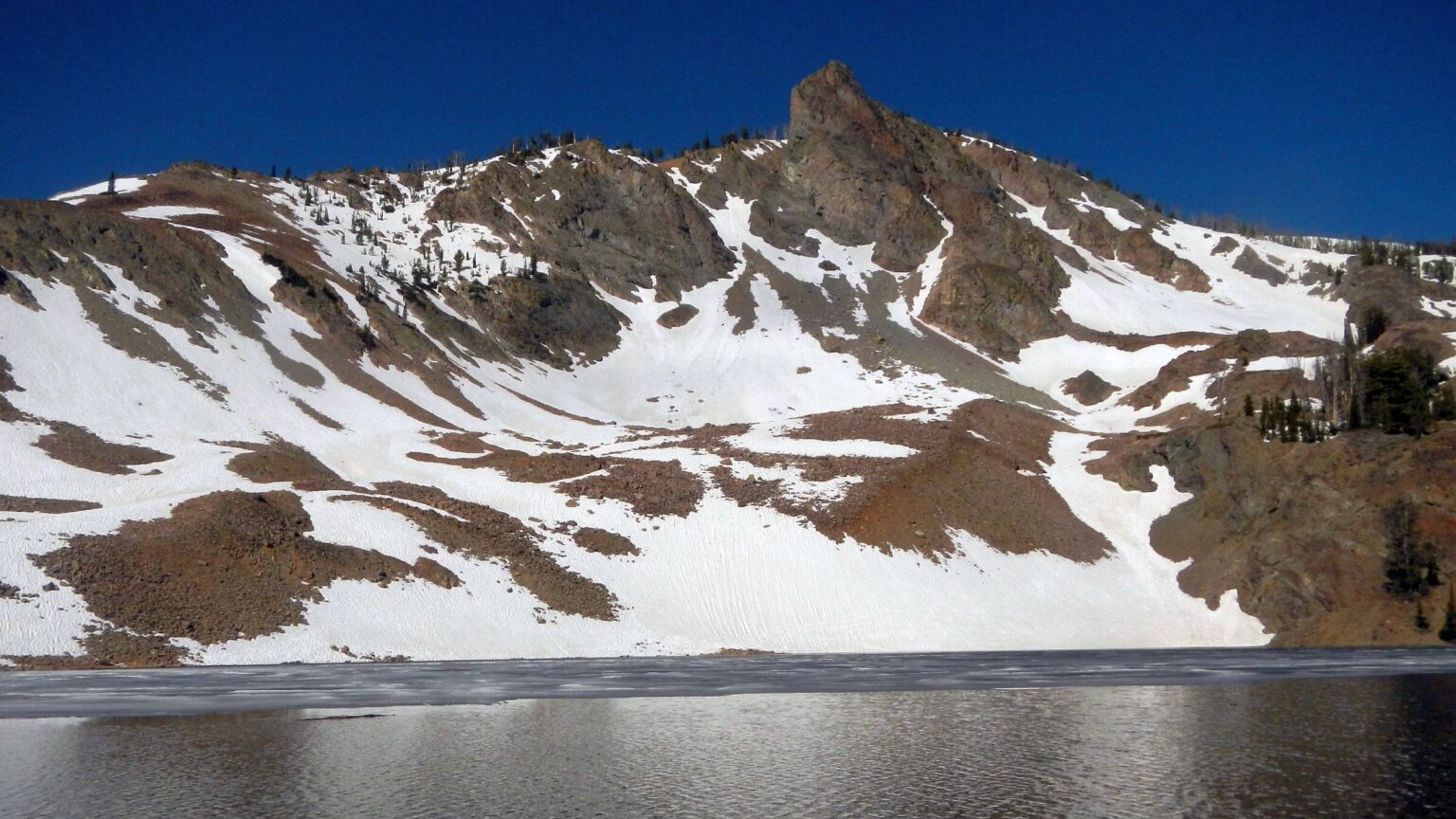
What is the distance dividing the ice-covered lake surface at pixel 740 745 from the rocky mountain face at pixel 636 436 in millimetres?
13782

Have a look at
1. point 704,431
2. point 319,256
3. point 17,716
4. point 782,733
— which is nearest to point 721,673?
point 782,733

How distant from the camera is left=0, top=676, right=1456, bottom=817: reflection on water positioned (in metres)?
17.1

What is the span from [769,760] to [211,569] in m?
33.8

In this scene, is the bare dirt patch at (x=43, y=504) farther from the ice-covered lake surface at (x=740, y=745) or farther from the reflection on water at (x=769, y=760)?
the reflection on water at (x=769, y=760)

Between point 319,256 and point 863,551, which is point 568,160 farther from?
point 863,551

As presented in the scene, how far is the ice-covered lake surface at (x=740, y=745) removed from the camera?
56.7ft

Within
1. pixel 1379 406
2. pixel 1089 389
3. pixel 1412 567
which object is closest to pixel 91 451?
pixel 1412 567

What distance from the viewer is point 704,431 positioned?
8338 centimetres

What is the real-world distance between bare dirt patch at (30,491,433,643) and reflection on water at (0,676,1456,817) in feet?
62.8

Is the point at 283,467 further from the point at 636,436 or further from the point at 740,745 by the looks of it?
the point at 740,745

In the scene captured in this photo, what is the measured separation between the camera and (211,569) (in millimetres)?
46969

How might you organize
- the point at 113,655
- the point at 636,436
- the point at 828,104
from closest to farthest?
the point at 113,655, the point at 636,436, the point at 828,104

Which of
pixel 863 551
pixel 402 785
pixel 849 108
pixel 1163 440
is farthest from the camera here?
pixel 849 108

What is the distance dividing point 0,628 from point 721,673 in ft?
81.9
